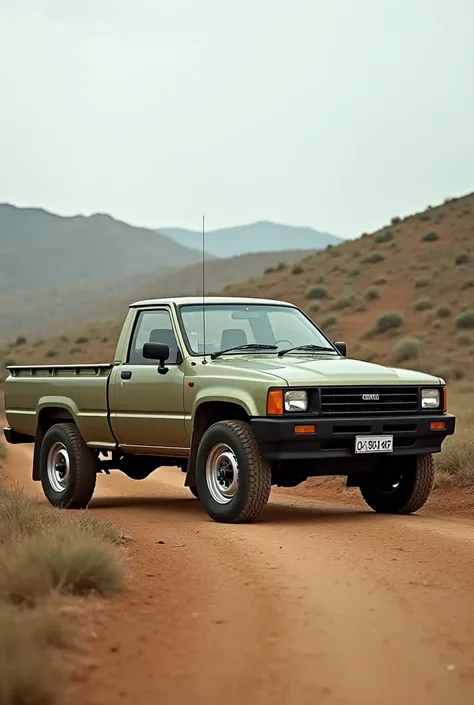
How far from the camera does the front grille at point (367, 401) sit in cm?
937

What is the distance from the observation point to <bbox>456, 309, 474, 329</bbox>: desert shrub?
121 feet

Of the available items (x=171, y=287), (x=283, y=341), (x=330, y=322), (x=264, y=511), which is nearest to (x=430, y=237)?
(x=330, y=322)

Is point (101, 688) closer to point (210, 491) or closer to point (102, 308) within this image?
point (210, 491)

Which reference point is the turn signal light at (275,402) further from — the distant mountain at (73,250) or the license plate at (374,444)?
the distant mountain at (73,250)

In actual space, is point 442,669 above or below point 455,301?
below

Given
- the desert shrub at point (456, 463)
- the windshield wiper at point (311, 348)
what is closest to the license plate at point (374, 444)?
the windshield wiper at point (311, 348)

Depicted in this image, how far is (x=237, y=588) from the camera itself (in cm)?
645

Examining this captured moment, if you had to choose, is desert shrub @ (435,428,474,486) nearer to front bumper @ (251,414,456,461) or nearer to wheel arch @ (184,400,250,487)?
front bumper @ (251,414,456,461)

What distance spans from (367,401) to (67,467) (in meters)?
3.60

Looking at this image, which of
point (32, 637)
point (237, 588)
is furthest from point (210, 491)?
point (32, 637)

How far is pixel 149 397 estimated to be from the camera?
34.7ft

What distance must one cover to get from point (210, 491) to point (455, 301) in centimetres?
3195

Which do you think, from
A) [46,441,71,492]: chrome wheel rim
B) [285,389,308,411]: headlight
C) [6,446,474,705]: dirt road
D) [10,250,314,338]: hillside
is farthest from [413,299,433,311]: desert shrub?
[10,250,314,338]: hillside

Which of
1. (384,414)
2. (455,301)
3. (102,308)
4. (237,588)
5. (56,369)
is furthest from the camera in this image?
(102,308)
